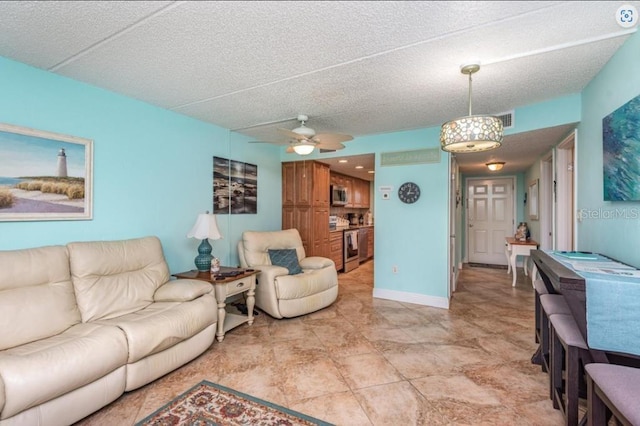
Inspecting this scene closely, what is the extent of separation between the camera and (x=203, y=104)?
10.4 ft

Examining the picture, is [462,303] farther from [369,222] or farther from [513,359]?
[369,222]

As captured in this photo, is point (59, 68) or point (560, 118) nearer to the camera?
point (59, 68)

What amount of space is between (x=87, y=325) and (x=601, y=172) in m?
3.97

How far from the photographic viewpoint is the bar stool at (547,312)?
199 cm

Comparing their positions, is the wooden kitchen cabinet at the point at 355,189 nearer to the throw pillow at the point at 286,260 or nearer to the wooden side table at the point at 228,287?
the throw pillow at the point at 286,260

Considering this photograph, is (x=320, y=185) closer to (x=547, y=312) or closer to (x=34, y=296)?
(x=547, y=312)

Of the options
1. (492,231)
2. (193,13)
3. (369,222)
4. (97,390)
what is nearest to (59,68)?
(193,13)

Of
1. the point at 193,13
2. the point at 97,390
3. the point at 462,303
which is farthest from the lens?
the point at 462,303

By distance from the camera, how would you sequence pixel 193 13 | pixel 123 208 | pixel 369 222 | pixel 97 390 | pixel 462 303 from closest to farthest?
1. pixel 193 13
2. pixel 97 390
3. pixel 123 208
4. pixel 462 303
5. pixel 369 222

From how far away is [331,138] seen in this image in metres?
3.19

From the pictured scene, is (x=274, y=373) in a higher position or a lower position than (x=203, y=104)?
lower

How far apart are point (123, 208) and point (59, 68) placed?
1.23 metres

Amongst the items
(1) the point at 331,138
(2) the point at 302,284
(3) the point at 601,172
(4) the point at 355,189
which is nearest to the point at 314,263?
(2) the point at 302,284

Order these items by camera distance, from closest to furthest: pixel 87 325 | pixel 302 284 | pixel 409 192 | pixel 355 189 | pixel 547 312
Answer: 1. pixel 547 312
2. pixel 87 325
3. pixel 302 284
4. pixel 409 192
5. pixel 355 189
